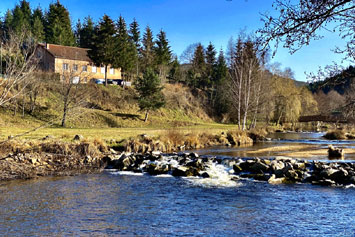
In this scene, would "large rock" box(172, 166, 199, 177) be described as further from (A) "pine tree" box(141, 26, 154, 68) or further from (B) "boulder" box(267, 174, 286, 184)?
(A) "pine tree" box(141, 26, 154, 68)

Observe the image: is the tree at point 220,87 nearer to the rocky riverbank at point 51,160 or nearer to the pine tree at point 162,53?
the pine tree at point 162,53

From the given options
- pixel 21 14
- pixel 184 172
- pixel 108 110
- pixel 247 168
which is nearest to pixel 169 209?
pixel 184 172

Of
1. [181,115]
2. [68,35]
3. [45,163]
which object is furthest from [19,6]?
[45,163]

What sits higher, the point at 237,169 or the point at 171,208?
the point at 237,169

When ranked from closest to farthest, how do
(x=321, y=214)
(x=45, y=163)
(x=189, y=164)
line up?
(x=321, y=214) < (x=45, y=163) < (x=189, y=164)

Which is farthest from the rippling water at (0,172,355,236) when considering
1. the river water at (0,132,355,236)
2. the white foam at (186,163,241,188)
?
the white foam at (186,163,241,188)

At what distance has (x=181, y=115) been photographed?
56250mm

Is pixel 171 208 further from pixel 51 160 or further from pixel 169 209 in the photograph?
pixel 51 160

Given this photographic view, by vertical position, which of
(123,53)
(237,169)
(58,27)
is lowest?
(237,169)

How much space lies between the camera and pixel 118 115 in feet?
149

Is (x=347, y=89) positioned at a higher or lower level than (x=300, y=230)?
higher

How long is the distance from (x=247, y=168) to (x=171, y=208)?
7849 millimetres

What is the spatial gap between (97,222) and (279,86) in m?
48.3

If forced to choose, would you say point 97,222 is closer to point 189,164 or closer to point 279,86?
point 189,164
